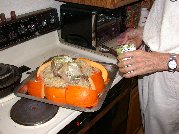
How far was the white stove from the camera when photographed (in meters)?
0.89

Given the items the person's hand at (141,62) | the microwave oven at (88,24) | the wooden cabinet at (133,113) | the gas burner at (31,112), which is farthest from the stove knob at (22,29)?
the wooden cabinet at (133,113)

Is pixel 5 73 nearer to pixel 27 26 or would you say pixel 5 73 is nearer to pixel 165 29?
pixel 27 26

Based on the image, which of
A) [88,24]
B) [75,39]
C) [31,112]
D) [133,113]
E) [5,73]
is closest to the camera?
[31,112]

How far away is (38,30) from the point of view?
1429mm

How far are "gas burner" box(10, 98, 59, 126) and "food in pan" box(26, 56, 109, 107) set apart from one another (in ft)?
0.13

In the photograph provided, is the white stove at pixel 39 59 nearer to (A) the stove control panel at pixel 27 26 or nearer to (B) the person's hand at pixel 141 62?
(A) the stove control panel at pixel 27 26

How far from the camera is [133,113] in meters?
1.68

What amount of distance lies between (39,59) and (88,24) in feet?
1.21

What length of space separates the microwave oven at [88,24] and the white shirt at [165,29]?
1.08ft

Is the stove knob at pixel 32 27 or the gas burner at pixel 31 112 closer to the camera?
the gas burner at pixel 31 112

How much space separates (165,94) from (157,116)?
0.58 feet

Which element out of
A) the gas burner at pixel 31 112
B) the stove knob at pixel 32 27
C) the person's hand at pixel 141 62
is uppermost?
→ the stove knob at pixel 32 27

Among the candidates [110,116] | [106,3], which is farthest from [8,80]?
[106,3]

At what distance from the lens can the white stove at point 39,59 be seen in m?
0.89
